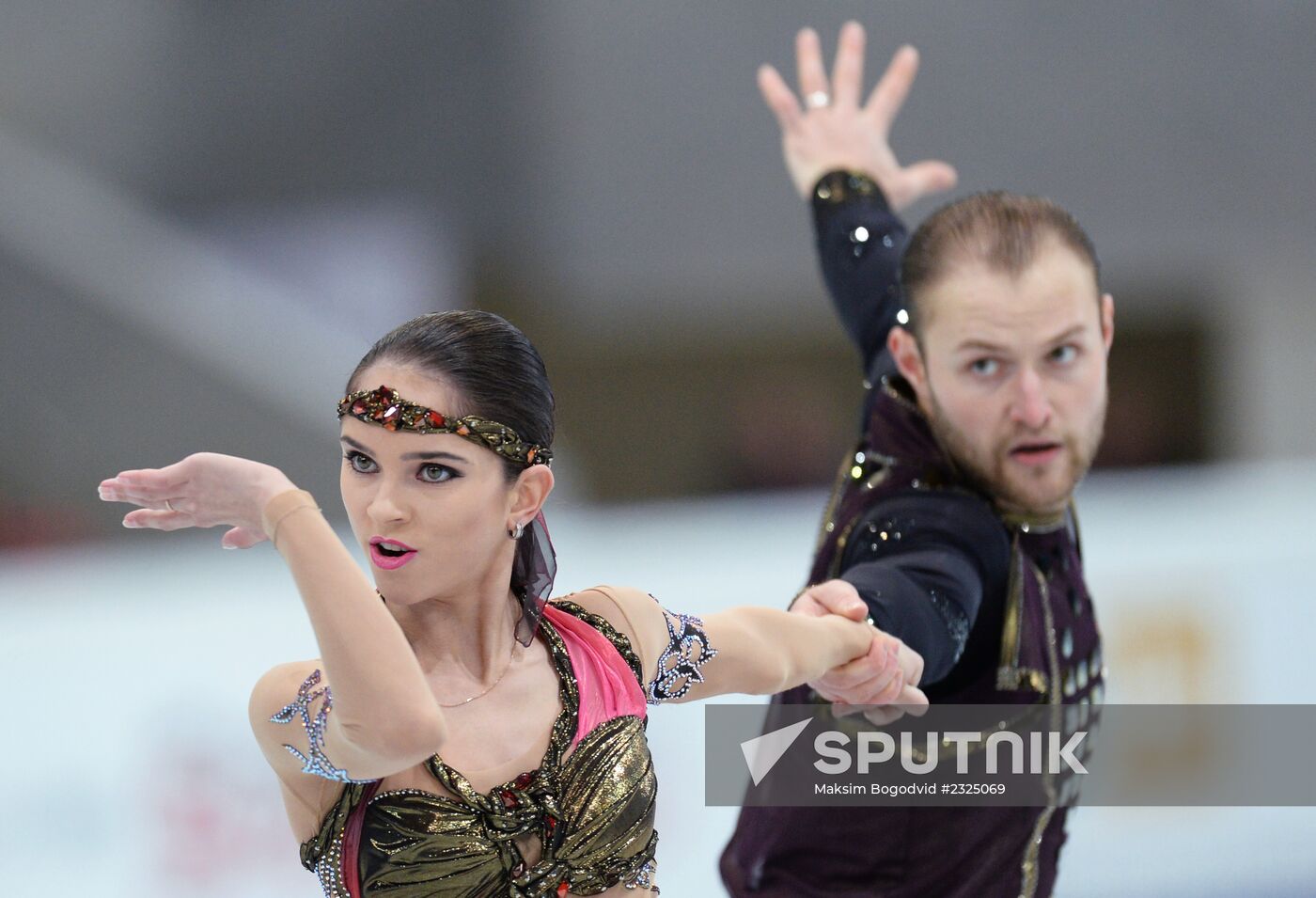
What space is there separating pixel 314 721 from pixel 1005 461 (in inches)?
52.6

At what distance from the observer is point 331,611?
1.54 m

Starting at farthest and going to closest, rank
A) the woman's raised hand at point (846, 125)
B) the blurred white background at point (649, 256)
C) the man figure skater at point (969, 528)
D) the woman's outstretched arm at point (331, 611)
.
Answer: the blurred white background at point (649, 256), the woman's raised hand at point (846, 125), the man figure skater at point (969, 528), the woman's outstretched arm at point (331, 611)

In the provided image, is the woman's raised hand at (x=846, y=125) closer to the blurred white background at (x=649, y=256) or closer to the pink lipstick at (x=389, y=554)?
the blurred white background at (x=649, y=256)

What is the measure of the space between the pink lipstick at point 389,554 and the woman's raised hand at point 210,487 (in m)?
0.15

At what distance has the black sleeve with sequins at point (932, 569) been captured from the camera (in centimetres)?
240

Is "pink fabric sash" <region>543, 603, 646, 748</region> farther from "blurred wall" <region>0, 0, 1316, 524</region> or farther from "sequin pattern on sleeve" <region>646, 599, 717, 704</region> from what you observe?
"blurred wall" <region>0, 0, 1316, 524</region>

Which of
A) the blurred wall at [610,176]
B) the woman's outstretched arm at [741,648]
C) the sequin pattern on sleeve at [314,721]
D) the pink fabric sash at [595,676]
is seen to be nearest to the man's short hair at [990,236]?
the woman's outstretched arm at [741,648]

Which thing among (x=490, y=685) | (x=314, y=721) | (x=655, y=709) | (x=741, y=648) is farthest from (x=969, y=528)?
(x=655, y=709)

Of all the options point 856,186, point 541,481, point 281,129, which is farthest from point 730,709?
point 281,129

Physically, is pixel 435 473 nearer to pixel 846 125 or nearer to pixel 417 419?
pixel 417 419

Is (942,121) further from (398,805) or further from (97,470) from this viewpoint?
(398,805)

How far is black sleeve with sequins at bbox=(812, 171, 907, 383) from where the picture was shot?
127 inches

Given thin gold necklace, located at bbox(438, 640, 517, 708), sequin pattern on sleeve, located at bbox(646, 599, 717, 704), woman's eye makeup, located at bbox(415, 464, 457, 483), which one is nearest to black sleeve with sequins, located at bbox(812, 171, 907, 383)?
sequin pattern on sleeve, located at bbox(646, 599, 717, 704)

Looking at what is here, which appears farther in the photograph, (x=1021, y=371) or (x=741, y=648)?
(x=1021, y=371)
